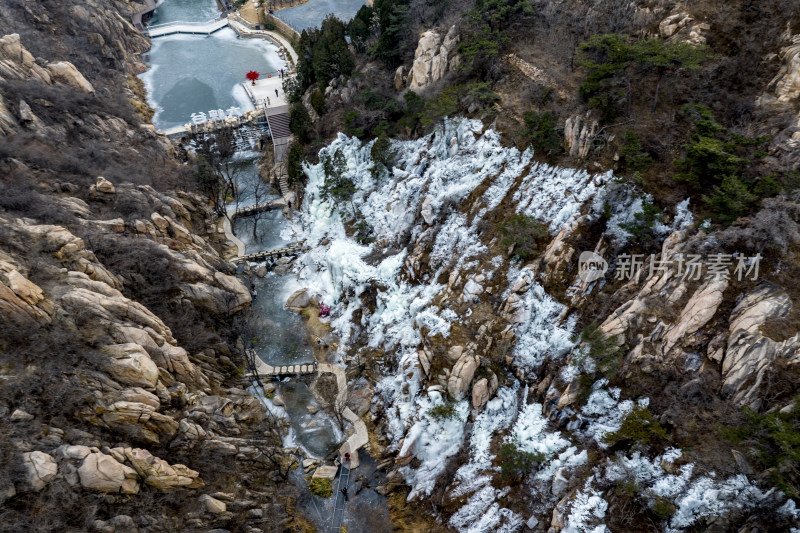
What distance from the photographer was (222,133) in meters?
47.3

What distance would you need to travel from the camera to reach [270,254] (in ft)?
124

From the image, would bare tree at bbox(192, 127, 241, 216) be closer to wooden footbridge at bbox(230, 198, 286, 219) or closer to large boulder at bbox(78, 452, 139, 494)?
wooden footbridge at bbox(230, 198, 286, 219)

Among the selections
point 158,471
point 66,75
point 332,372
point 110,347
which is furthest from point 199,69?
point 158,471

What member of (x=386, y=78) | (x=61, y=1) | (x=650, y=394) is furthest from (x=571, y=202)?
(x=61, y=1)

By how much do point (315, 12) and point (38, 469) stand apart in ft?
227

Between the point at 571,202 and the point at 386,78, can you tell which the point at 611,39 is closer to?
the point at 571,202

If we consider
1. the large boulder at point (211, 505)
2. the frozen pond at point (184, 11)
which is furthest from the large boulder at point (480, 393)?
the frozen pond at point (184, 11)

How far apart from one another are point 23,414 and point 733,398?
26678 millimetres

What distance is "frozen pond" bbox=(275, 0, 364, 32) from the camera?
64938 mm

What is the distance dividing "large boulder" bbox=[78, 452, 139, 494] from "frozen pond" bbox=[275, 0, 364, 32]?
61.0 metres

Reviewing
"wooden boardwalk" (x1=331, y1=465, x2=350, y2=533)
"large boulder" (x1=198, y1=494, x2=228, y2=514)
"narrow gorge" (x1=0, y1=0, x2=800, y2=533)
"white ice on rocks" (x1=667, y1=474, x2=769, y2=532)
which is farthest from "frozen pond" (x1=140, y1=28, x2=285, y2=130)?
"white ice on rocks" (x1=667, y1=474, x2=769, y2=532)

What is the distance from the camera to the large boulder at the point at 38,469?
1622 cm

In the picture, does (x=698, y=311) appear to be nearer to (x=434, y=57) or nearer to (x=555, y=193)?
(x=555, y=193)

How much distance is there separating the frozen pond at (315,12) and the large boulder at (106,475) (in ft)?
200
